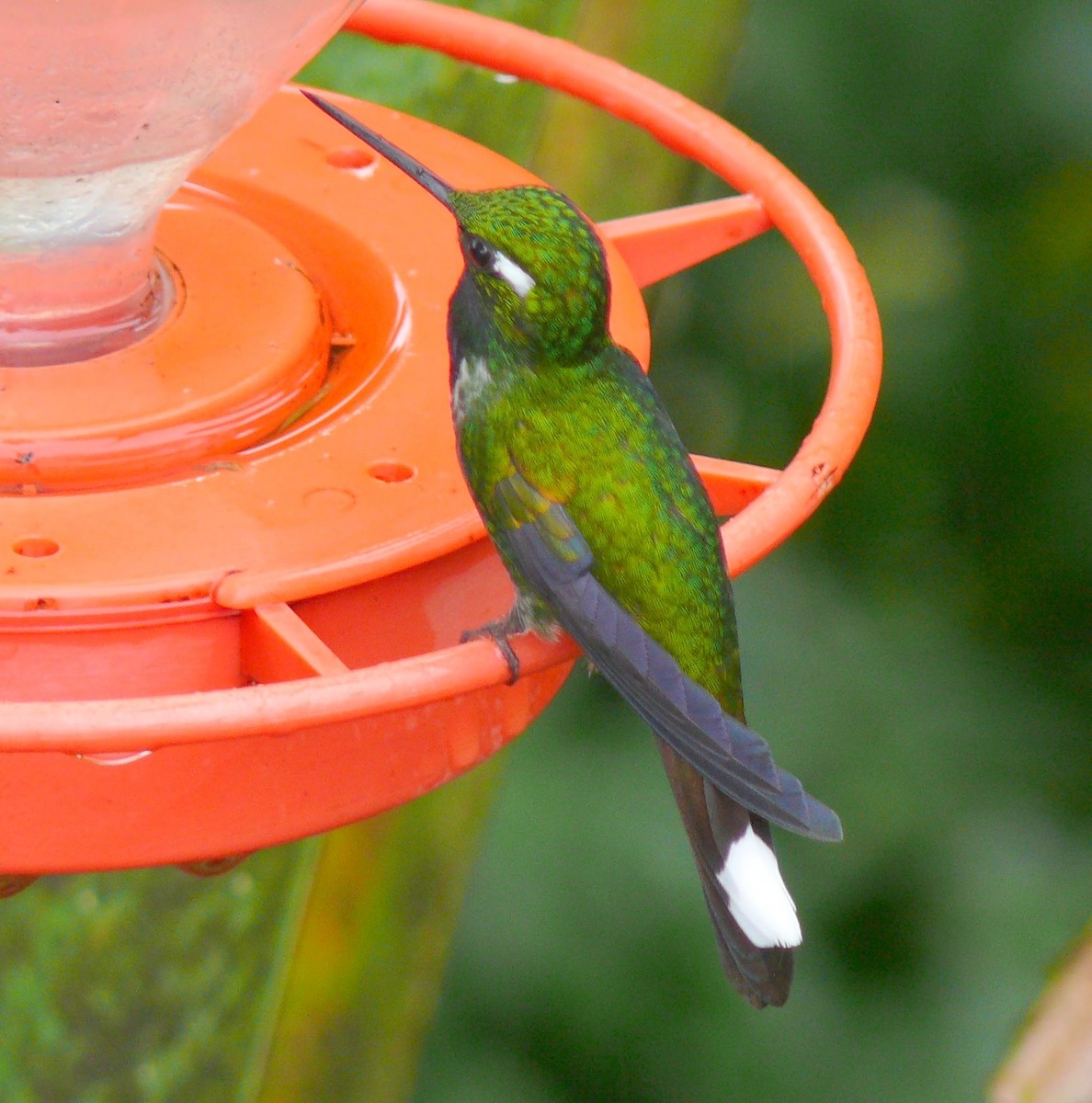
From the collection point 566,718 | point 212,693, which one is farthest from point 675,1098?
point 212,693

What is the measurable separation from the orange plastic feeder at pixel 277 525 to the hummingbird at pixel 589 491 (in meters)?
0.04

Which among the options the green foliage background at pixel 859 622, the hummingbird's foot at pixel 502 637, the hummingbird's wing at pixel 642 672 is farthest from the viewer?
the green foliage background at pixel 859 622

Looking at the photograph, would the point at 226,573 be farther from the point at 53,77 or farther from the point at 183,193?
the point at 183,193

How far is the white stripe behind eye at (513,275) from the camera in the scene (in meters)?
1.50

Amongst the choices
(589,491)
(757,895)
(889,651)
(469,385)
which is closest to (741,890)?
(757,895)

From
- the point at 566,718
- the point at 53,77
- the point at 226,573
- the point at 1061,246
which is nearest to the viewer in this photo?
the point at 226,573

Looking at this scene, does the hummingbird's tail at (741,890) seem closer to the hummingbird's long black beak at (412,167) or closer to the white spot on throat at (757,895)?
the white spot on throat at (757,895)

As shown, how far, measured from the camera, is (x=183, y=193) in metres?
1.72

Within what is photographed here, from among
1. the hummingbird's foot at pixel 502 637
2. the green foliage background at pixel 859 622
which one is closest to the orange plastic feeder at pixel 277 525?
the hummingbird's foot at pixel 502 637

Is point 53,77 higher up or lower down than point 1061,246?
higher up

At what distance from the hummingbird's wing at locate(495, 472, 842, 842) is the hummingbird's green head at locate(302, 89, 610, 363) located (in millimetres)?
153

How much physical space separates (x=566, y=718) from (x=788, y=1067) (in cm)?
54

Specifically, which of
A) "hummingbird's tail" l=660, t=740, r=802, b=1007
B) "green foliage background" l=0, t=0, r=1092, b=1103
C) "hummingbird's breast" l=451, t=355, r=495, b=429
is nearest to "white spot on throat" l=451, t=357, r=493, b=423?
"hummingbird's breast" l=451, t=355, r=495, b=429

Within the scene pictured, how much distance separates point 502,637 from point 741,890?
0.40 m
